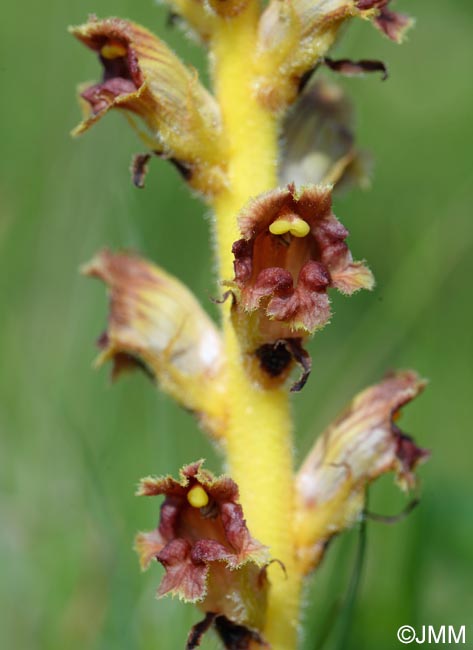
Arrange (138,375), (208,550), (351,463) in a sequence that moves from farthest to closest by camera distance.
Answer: (138,375) < (351,463) < (208,550)

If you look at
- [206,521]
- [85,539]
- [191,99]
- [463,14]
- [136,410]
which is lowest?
[206,521]

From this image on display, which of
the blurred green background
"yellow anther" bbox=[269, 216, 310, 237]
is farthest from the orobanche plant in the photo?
the blurred green background

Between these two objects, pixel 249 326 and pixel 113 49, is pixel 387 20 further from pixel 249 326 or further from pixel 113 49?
pixel 249 326

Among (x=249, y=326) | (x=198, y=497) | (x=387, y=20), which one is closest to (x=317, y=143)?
(x=387, y=20)

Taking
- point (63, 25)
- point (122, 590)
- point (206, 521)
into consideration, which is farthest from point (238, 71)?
point (63, 25)

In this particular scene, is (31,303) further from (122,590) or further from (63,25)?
(122,590)

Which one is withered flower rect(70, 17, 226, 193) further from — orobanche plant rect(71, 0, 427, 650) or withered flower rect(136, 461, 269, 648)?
withered flower rect(136, 461, 269, 648)

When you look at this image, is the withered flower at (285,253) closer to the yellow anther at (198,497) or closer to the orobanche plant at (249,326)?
the orobanche plant at (249,326)
